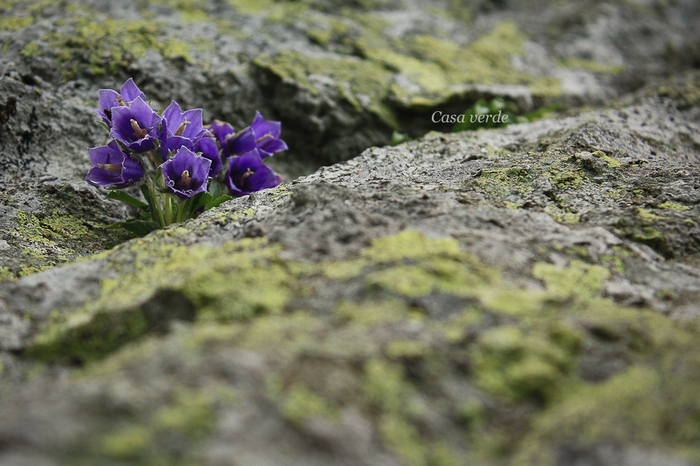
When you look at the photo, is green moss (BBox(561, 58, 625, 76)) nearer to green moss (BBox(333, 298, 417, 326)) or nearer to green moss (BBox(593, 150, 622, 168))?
green moss (BBox(593, 150, 622, 168))

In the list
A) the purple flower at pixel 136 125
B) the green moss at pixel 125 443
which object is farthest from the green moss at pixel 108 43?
the green moss at pixel 125 443

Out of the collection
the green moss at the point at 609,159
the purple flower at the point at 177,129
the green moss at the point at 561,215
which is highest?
the purple flower at the point at 177,129

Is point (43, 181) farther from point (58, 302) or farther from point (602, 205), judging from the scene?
point (602, 205)

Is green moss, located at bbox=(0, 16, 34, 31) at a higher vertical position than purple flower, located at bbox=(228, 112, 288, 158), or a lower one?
higher

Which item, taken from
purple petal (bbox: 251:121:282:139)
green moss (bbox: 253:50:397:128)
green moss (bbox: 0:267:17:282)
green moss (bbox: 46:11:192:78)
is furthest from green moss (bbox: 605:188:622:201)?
green moss (bbox: 46:11:192:78)

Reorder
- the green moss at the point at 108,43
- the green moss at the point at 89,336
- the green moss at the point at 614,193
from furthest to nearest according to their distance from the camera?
the green moss at the point at 108,43
the green moss at the point at 614,193
the green moss at the point at 89,336

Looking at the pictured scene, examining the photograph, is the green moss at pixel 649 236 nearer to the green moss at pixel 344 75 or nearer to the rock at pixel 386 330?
the rock at pixel 386 330

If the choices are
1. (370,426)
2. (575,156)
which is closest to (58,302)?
(370,426)
